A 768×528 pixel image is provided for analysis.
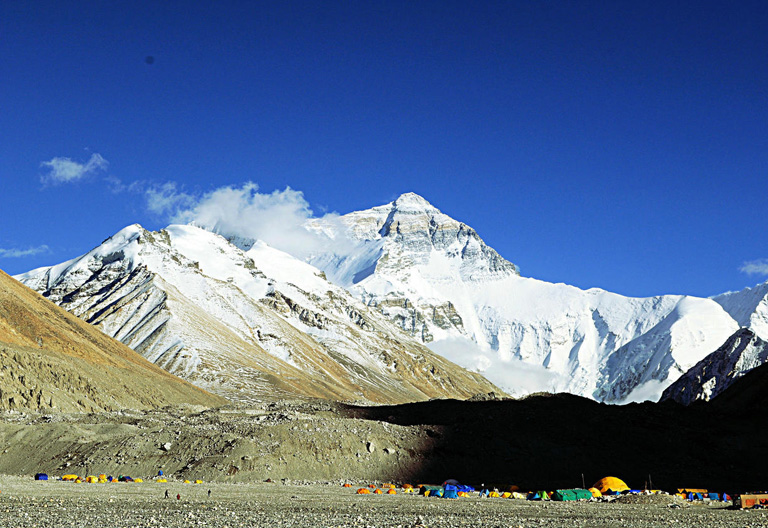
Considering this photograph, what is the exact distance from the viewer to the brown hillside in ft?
352

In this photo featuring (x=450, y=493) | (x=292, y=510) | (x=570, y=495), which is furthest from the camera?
(x=570, y=495)

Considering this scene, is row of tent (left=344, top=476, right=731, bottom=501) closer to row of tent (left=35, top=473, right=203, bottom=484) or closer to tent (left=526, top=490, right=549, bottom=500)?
tent (left=526, top=490, right=549, bottom=500)

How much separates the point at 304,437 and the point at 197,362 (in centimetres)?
12528

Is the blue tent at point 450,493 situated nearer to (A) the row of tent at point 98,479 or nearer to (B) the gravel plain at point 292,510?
(B) the gravel plain at point 292,510

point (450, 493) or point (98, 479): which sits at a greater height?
point (450, 493)

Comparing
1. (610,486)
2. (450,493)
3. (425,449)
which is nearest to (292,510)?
(450,493)

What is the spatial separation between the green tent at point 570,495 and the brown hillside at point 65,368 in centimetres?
7501

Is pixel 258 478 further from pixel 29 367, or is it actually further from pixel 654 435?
pixel 29 367

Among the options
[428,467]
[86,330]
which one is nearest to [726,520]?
[428,467]

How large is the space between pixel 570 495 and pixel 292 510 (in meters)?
23.1

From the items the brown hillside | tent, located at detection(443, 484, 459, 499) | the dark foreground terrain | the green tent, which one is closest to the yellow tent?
the dark foreground terrain

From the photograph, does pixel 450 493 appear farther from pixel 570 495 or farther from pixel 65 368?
pixel 65 368

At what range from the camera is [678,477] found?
70938 millimetres

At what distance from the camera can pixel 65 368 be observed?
118 m
